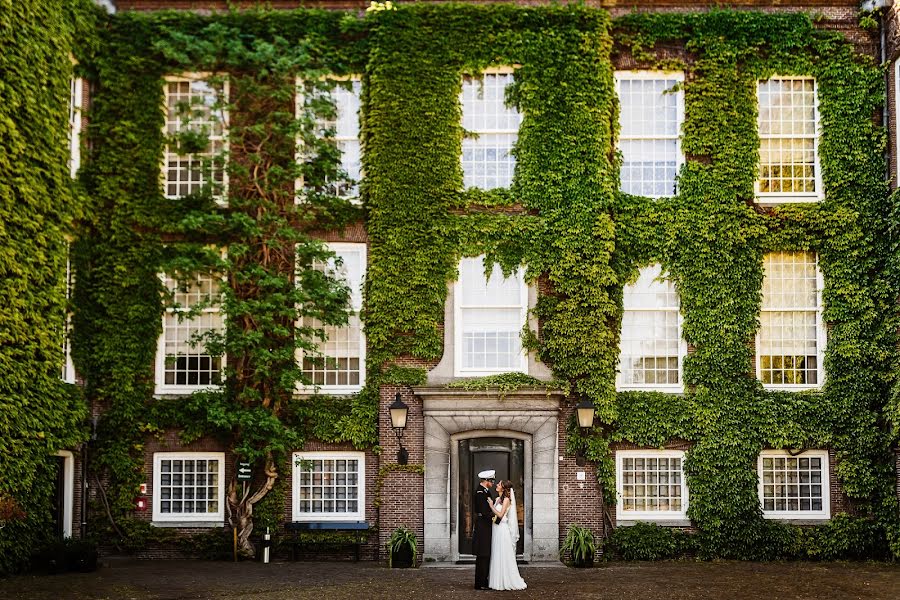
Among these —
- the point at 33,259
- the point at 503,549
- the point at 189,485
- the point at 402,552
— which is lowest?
the point at 402,552

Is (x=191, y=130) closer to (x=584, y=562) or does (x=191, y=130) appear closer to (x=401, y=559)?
(x=401, y=559)

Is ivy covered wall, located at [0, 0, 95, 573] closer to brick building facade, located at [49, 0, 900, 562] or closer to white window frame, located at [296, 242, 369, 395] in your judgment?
brick building facade, located at [49, 0, 900, 562]

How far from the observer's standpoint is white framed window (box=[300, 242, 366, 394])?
76.3 feet

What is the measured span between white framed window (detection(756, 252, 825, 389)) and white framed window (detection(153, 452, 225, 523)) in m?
11.9

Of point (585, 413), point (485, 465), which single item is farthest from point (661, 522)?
point (485, 465)

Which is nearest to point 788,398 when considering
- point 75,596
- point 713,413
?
point 713,413

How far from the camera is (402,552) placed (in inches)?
841

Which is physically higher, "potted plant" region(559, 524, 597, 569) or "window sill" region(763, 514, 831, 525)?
"window sill" region(763, 514, 831, 525)

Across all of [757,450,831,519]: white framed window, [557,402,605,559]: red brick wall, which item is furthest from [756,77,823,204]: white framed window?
[557,402,605,559]: red brick wall

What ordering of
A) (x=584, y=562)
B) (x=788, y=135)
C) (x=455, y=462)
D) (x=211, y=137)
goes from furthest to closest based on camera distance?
1. (x=211, y=137)
2. (x=788, y=135)
3. (x=455, y=462)
4. (x=584, y=562)

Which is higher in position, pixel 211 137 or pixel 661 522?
→ pixel 211 137

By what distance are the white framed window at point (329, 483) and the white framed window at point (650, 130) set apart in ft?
27.7

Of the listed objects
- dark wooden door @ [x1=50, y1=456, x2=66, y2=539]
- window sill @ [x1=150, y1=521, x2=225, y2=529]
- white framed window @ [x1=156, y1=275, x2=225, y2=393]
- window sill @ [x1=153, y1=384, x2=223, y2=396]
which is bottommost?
window sill @ [x1=150, y1=521, x2=225, y2=529]

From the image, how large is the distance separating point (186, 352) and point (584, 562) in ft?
31.5
